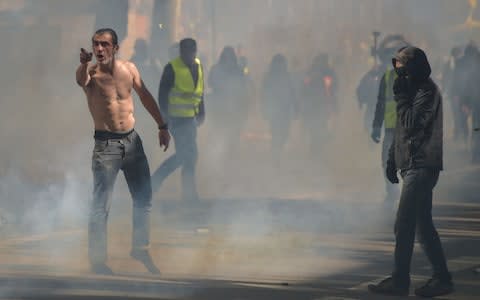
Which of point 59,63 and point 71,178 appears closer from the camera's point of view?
point 71,178

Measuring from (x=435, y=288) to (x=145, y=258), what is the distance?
1976mm

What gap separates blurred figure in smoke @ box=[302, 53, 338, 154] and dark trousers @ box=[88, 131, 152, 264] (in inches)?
539

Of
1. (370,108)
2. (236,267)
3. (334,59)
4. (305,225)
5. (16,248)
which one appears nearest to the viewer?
(236,267)

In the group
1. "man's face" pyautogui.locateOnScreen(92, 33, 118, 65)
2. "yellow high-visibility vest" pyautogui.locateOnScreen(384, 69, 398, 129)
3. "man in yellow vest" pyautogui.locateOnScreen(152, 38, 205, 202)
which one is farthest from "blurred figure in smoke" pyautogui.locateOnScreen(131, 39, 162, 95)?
"man's face" pyautogui.locateOnScreen(92, 33, 118, 65)

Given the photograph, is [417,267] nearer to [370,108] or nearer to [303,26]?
[370,108]

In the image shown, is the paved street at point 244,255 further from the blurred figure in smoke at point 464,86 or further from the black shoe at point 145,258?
the blurred figure in smoke at point 464,86

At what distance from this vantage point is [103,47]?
1015 centimetres

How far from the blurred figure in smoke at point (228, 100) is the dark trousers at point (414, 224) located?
1318cm

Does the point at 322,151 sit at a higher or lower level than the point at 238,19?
lower

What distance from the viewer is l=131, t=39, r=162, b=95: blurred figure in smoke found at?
24906 mm

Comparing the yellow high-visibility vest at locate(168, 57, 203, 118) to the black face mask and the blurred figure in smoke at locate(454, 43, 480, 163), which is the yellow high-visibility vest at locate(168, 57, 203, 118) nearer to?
the black face mask

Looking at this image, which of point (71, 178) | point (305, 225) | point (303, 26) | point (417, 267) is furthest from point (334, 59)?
point (417, 267)

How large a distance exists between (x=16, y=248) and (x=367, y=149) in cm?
1390

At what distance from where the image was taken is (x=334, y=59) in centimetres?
3953
